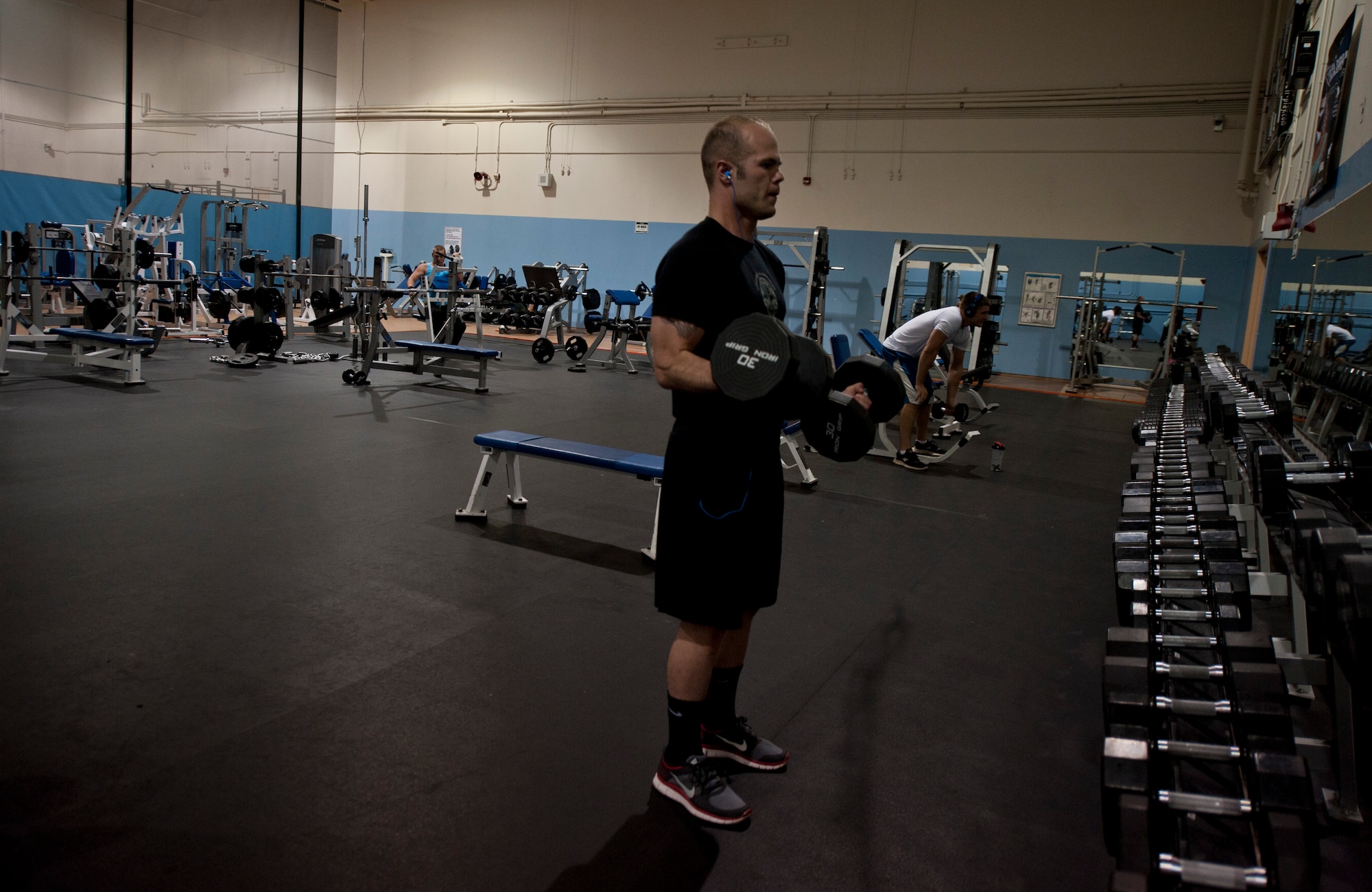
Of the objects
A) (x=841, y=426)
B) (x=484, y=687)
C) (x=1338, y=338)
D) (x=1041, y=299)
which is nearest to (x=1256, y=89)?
(x=1041, y=299)

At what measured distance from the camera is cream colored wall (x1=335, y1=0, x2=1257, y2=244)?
10727 mm

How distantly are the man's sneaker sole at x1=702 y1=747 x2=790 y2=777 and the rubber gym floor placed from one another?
0.14 ft

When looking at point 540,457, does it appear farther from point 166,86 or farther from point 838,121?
point 166,86

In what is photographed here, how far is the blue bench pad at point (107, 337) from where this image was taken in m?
6.34

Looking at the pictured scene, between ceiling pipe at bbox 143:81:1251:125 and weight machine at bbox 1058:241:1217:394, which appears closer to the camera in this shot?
weight machine at bbox 1058:241:1217:394

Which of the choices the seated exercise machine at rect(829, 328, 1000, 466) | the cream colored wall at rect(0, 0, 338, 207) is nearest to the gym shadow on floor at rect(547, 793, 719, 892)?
the seated exercise machine at rect(829, 328, 1000, 466)

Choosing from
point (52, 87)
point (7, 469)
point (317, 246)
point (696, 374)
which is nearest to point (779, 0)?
point (317, 246)

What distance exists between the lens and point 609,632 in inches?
100

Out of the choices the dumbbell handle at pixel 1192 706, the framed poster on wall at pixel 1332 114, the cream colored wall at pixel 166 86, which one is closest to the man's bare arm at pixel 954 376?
the framed poster on wall at pixel 1332 114

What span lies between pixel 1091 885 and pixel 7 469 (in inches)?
173

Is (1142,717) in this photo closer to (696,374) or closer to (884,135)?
(696,374)

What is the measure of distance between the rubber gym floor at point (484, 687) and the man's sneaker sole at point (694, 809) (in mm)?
23

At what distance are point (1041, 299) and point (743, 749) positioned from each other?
1085cm

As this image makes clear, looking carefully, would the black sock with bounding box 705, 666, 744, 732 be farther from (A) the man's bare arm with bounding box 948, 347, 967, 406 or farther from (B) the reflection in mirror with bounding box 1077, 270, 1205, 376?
(B) the reflection in mirror with bounding box 1077, 270, 1205, 376
